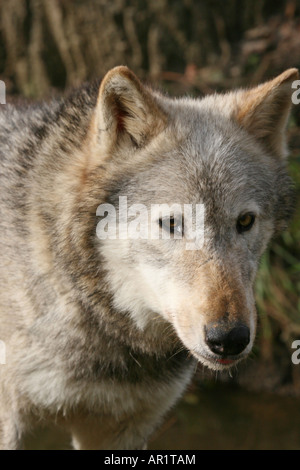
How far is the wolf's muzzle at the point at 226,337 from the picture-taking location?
2.99 metres

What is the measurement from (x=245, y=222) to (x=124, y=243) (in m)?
0.62

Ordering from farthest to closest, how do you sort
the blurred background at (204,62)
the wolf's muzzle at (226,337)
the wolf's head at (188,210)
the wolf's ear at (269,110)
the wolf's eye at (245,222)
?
the blurred background at (204,62) < the wolf's ear at (269,110) < the wolf's eye at (245,222) < the wolf's head at (188,210) < the wolf's muzzle at (226,337)

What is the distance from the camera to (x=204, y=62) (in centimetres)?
728

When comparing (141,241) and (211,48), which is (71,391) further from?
(211,48)

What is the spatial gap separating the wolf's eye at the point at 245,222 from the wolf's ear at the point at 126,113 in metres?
0.63
